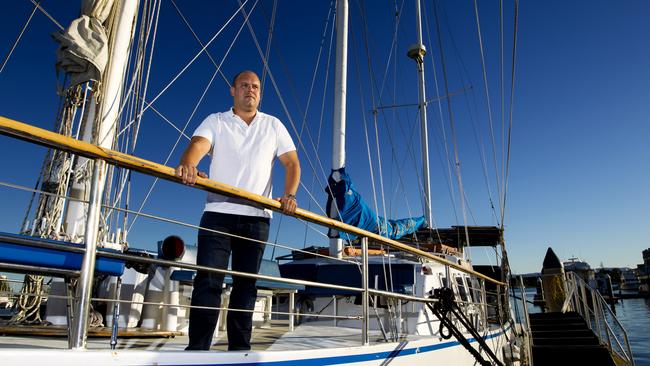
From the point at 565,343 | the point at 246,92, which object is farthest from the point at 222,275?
the point at 565,343

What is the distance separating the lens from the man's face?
2672 millimetres

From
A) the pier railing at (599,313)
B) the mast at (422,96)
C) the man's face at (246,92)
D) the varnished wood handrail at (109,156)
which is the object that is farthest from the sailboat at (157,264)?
the mast at (422,96)

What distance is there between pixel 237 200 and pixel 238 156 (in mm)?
304

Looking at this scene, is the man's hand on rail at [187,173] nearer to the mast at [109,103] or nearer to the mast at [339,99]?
the mast at [109,103]

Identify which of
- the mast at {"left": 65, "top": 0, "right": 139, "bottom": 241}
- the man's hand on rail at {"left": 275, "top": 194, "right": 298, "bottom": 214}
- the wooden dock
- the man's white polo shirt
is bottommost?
the wooden dock

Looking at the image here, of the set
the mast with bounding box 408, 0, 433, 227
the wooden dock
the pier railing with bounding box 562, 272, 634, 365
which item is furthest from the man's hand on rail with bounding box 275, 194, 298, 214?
the mast with bounding box 408, 0, 433, 227

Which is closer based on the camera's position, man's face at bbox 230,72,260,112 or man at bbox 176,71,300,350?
man at bbox 176,71,300,350

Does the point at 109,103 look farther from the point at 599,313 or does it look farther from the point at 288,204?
the point at 599,313

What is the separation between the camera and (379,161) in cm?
Answer: 899

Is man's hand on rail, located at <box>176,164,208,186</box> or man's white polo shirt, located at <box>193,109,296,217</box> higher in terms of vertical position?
man's white polo shirt, located at <box>193,109,296,217</box>

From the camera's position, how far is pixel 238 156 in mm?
2547

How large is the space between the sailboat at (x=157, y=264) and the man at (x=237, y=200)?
17 cm

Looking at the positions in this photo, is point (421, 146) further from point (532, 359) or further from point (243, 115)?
point (243, 115)

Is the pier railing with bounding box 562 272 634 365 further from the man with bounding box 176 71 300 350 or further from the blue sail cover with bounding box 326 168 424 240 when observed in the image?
the man with bounding box 176 71 300 350
